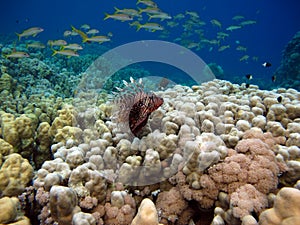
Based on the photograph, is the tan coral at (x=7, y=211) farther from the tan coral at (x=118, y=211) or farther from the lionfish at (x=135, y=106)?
the lionfish at (x=135, y=106)

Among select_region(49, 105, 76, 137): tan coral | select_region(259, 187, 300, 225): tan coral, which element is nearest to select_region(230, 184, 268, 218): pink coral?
select_region(259, 187, 300, 225): tan coral

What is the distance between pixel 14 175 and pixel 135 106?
1.48 m

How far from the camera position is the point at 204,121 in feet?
9.07

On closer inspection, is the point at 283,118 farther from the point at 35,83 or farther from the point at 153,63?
the point at 153,63

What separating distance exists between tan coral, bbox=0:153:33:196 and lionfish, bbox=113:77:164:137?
116cm

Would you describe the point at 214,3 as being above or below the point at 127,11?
above

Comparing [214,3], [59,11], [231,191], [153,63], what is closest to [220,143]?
[231,191]

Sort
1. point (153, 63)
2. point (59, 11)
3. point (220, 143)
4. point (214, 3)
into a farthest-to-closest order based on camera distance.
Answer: point (59, 11)
point (214, 3)
point (153, 63)
point (220, 143)

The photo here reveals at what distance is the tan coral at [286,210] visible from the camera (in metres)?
1.45

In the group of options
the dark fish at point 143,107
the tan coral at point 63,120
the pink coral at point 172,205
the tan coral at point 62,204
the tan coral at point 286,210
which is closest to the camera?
the tan coral at point 286,210

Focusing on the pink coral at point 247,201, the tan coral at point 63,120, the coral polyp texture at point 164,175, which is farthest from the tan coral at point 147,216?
the tan coral at point 63,120

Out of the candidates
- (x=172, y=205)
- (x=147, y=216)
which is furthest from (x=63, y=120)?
(x=147, y=216)

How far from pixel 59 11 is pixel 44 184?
155m

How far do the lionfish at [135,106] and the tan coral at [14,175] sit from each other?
1.16 m
